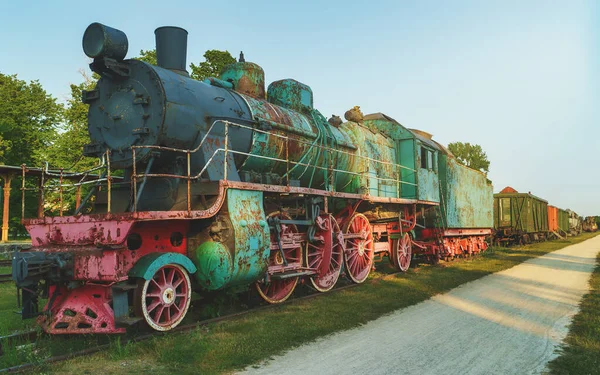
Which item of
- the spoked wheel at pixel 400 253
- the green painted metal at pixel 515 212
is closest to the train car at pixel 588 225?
the green painted metal at pixel 515 212

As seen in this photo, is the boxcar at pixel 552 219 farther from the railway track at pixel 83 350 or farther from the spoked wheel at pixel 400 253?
the railway track at pixel 83 350

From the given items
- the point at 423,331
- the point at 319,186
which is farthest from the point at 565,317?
the point at 319,186

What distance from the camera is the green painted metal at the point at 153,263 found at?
580 centimetres

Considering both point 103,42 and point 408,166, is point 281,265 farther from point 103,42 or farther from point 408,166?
point 408,166

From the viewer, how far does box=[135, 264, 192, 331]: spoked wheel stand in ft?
19.2

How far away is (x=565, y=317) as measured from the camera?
7.69m

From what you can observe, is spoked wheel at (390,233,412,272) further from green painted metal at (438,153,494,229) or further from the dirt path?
the dirt path

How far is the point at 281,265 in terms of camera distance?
8.42 metres

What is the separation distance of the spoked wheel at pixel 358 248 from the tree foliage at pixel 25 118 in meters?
27.7

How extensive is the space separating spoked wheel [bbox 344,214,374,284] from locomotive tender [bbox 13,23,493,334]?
48 millimetres

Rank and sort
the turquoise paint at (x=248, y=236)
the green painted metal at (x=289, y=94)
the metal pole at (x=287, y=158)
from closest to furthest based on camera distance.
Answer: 1. the turquoise paint at (x=248, y=236)
2. the metal pole at (x=287, y=158)
3. the green painted metal at (x=289, y=94)

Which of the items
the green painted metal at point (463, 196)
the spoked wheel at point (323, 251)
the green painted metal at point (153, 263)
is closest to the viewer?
the green painted metal at point (153, 263)

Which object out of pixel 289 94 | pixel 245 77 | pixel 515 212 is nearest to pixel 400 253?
pixel 289 94

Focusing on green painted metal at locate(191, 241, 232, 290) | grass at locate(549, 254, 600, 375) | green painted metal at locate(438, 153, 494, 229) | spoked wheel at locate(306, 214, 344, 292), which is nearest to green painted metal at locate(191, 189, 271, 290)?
green painted metal at locate(191, 241, 232, 290)
